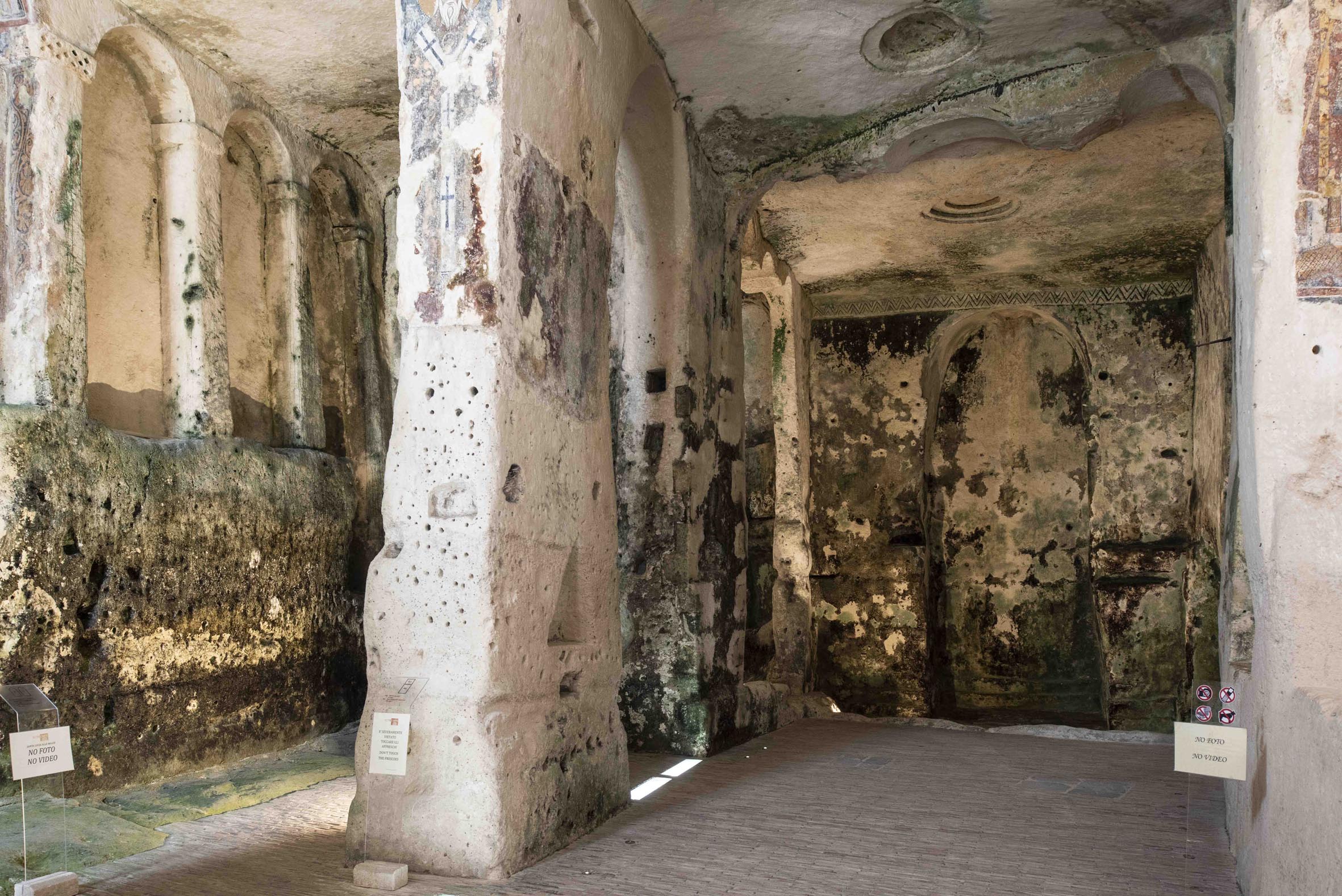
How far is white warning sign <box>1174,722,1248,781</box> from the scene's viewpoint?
3195 mm

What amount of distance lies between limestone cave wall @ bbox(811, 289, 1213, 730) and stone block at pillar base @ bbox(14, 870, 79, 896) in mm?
7145

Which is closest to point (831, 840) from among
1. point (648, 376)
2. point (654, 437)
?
point (654, 437)

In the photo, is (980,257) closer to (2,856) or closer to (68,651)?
(68,651)

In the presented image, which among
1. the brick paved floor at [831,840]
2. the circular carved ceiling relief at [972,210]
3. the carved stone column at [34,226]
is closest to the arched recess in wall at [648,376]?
the brick paved floor at [831,840]

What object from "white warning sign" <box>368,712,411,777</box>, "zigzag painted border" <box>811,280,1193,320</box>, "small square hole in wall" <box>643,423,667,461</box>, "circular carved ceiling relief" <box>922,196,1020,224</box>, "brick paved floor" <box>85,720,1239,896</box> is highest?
"circular carved ceiling relief" <box>922,196,1020,224</box>

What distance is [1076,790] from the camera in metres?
4.96

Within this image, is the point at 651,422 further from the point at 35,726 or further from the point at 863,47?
the point at 35,726

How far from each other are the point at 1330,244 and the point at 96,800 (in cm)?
518

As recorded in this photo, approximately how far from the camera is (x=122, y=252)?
554cm

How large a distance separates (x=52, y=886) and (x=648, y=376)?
373 centimetres

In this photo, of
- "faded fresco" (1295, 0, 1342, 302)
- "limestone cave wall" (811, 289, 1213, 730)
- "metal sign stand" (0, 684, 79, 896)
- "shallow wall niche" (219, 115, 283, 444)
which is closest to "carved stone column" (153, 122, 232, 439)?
"shallow wall niche" (219, 115, 283, 444)

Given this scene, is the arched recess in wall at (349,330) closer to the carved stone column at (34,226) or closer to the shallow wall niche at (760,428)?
the carved stone column at (34,226)

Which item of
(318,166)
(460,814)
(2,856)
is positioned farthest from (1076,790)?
(318,166)

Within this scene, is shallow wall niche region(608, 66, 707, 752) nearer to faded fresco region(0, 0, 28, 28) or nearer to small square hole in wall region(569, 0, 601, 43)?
small square hole in wall region(569, 0, 601, 43)
